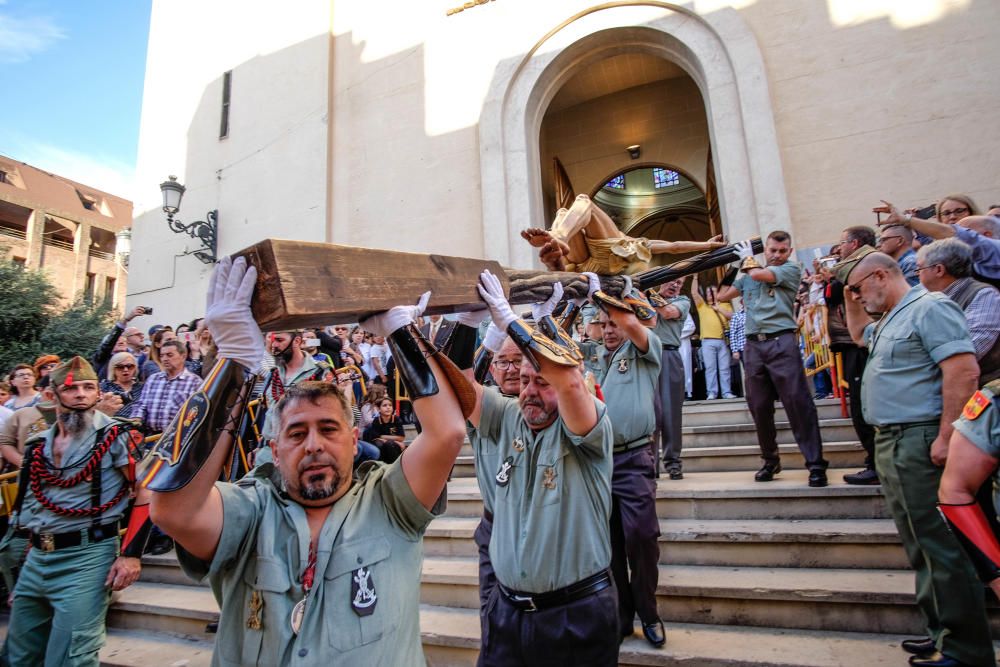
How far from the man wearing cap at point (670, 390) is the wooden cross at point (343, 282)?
10.4ft

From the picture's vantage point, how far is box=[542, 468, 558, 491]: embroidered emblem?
2152mm

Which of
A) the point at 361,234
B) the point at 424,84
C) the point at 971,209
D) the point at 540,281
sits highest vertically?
the point at 424,84

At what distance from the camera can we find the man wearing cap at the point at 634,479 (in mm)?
2865

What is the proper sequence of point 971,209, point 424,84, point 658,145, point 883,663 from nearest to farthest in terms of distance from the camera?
1. point 883,663
2. point 971,209
3. point 424,84
4. point 658,145

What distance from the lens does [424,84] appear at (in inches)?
371

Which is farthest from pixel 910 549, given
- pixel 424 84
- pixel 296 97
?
pixel 296 97

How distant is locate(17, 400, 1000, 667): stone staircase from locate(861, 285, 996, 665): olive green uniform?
0.35 metres

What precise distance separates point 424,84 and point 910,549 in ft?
30.6

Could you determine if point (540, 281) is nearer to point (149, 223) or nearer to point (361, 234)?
point (361, 234)

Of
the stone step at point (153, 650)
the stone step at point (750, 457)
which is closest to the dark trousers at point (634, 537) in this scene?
the stone step at point (750, 457)

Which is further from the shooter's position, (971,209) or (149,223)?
(149,223)

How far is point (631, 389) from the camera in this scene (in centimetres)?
333

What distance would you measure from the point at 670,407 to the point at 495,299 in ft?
11.2

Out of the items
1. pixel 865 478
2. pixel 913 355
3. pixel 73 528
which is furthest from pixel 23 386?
pixel 865 478
